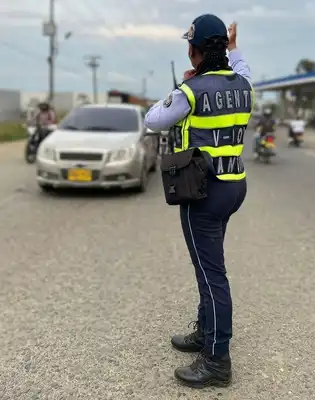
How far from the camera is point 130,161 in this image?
8906mm

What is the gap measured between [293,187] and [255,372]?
27.0 feet

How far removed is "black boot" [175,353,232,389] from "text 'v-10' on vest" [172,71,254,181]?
103 centimetres

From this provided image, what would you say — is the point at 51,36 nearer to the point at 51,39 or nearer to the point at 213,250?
the point at 51,39

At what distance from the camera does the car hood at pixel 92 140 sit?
887 centimetres

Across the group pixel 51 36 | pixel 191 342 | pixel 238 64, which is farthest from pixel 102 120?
pixel 51 36

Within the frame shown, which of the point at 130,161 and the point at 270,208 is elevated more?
the point at 130,161

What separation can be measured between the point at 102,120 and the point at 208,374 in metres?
7.63

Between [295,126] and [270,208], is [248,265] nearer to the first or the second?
[270,208]

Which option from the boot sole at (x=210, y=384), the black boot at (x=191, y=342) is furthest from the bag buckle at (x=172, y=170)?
the boot sole at (x=210, y=384)

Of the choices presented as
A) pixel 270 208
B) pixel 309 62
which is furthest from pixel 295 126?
pixel 309 62

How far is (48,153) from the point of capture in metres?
8.95

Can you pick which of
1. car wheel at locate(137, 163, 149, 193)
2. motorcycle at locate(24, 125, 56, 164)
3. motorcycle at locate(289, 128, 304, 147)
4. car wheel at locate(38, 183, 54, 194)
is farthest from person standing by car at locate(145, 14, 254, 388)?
motorcycle at locate(289, 128, 304, 147)

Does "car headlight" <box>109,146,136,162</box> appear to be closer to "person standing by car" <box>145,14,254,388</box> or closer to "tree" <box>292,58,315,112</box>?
"person standing by car" <box>145,14,254,388</box>

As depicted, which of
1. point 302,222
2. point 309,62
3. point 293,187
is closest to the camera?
point 302,222
